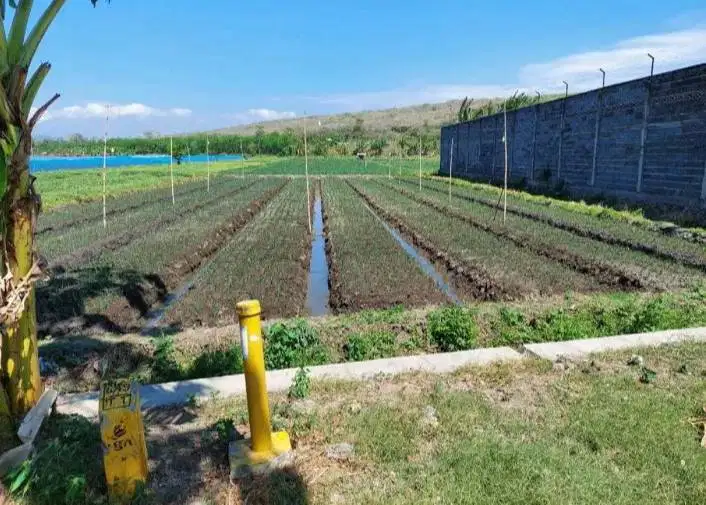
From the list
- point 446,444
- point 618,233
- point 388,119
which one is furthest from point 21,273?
point 388,119

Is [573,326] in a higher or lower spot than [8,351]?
lower

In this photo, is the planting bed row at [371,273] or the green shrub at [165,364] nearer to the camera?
the green shrub at [165,364]

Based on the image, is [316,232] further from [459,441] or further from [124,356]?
[459,441]

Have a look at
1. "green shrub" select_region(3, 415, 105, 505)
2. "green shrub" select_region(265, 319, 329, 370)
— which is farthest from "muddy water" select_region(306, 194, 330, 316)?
"green shrub" select_region(3, 415, 105, 505)

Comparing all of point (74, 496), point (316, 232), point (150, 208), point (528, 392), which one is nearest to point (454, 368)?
point (528, 392)

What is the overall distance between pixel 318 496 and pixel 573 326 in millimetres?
4569

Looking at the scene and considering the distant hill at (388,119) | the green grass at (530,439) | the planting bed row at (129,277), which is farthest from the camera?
the distant hill at (388,119)

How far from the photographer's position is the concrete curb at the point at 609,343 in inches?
214

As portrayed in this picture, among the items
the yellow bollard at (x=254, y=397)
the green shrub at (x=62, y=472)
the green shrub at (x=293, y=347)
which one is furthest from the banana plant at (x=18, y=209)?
the green shrub at (x=293, y=347)

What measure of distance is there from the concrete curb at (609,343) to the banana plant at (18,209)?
14.6 feet

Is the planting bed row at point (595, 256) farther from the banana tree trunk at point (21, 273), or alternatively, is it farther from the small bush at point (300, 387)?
the banana tree trunk at point (21, 273)

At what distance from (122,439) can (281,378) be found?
199 cm

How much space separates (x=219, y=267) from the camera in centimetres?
1190

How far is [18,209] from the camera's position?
3.47 m
